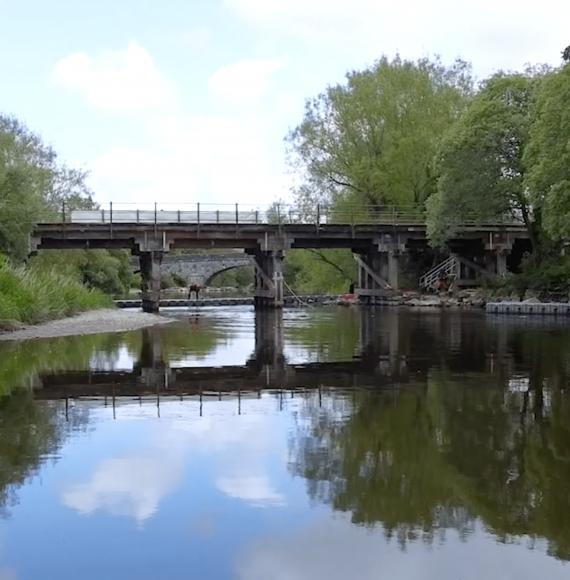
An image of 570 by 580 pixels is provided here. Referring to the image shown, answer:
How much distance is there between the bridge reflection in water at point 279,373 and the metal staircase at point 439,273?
108ft

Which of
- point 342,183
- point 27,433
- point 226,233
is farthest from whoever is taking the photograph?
point 342,183

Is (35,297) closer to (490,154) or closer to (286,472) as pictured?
(286,472)

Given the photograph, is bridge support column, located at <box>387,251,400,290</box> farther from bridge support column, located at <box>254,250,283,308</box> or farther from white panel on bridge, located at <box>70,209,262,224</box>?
white panel on bridge, located at <box>70,209,262,224</box>

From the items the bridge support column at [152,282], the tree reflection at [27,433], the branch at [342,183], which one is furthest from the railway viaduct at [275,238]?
the tree reflection at [27,433]

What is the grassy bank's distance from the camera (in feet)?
92.9

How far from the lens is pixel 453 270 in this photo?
58.2 metres

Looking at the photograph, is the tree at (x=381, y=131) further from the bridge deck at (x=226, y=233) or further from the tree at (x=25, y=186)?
the tree at (x=25, y=186)

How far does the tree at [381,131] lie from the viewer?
57.7m

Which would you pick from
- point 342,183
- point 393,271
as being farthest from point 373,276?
point 342,183

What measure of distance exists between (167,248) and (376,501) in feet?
142

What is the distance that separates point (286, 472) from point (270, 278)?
44.7m

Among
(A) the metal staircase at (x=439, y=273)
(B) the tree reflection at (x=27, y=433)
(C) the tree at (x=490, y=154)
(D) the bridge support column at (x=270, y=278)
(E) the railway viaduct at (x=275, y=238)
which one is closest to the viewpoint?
(B) the tree reflection at (x=27, y=433)

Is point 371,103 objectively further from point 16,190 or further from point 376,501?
point 376,501

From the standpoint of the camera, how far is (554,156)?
36.8 meters
